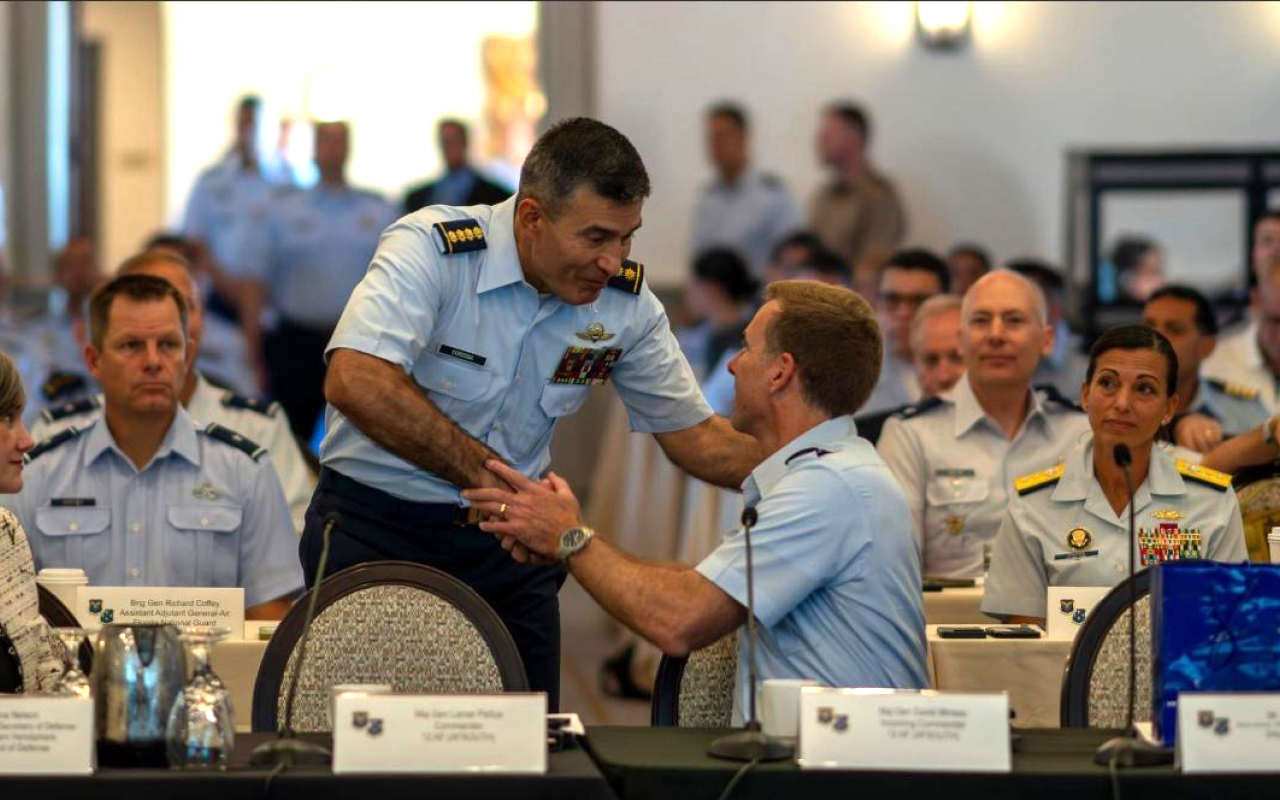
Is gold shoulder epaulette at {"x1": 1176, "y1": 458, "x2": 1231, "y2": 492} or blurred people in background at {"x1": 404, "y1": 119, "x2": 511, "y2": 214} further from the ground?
blurred people in background at {"x1": 404, "y1": 119, "x2": 511, "y2": 214}

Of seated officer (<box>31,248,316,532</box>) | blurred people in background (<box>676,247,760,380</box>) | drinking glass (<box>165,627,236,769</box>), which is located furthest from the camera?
blurred people in background (<box>676,247,760,380</box>)

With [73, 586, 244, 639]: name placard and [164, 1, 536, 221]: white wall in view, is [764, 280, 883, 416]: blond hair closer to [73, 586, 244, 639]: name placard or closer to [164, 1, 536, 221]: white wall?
[73, 586, 244, 639]: name placard

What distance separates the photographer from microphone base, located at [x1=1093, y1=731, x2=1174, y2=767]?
95.4 inches

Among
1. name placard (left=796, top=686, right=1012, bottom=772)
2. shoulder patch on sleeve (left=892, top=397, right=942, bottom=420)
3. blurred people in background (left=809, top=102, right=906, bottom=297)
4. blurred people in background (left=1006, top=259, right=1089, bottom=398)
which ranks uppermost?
blurred people in background (left=809, top=102, right=906, bottom=297)

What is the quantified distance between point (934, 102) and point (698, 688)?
6140 millimetres

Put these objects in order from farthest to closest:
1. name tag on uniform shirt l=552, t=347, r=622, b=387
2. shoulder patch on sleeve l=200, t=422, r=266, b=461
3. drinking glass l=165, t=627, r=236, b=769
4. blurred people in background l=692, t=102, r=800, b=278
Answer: blurred people in background l=692, t=102, r=800, b=278 → shoulder patch on sleeve l=200, t=422, r=266, b=461 → name tag on uniform shirt l=552, t=347, r=622, b=387 → drinking glass l=165, t=627, r=236, b=769

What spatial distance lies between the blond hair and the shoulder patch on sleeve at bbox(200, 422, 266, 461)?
1.67 m

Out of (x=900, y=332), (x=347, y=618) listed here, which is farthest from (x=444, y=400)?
(x=900, y=332)

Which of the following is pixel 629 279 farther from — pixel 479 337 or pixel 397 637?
pixel 397 637

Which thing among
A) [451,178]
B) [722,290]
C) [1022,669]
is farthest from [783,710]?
[451,178]

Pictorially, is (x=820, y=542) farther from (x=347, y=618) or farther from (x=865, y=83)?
(x=865, y=83)

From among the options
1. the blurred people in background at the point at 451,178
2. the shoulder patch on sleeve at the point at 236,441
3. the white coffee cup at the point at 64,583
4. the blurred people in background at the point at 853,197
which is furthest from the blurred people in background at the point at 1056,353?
the white coffee cup at the point at 64,583

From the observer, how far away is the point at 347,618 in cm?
297

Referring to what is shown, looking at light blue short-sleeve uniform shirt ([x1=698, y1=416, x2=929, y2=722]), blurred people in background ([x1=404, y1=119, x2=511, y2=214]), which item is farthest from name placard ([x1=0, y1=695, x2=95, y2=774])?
blurred people in background ([x1=404, y1=119, x2=511, y2=214])
